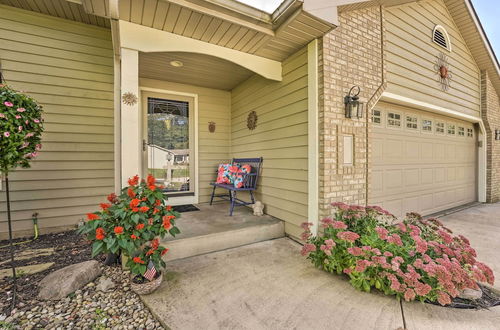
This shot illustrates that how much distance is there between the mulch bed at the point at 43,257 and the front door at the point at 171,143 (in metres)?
1.49

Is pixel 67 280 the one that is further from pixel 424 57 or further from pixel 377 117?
pixel 424 57

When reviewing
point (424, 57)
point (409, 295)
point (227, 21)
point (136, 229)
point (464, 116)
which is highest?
point (424, 57)

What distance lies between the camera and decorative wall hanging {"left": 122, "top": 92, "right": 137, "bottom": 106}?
7.17 feet

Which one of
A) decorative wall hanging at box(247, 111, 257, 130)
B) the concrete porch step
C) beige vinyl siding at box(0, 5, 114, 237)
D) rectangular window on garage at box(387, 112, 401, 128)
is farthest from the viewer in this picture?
decorative wall hanging at box(247, 111, 257, 130)

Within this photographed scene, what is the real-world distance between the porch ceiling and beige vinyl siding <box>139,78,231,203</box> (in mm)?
188

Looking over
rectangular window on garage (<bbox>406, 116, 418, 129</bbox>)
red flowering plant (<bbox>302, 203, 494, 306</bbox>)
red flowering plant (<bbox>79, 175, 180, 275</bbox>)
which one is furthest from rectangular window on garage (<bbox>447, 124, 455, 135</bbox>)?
red flowering plant (<bbox>79, 175, 180, 275</bbox>)

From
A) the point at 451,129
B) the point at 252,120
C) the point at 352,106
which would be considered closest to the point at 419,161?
the point at 451,129

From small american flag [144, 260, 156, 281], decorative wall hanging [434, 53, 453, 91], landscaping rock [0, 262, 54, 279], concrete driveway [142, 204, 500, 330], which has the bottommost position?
concrete driveway [142, 204, 500, 330]

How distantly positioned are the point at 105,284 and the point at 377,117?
4033 millimetres

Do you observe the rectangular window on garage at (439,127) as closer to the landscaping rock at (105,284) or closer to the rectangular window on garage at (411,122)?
the rectangular window on garage at (411,122)

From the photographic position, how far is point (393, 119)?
370cm

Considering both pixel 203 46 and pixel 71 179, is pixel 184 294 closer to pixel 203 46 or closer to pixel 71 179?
pixel 71 179

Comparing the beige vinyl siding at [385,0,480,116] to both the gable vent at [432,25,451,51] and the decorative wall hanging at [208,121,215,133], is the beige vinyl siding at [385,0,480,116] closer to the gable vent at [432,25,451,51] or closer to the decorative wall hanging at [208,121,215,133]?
the gable vent at [432,25,451,51]

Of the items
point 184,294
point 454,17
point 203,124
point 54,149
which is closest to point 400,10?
point 454,17
